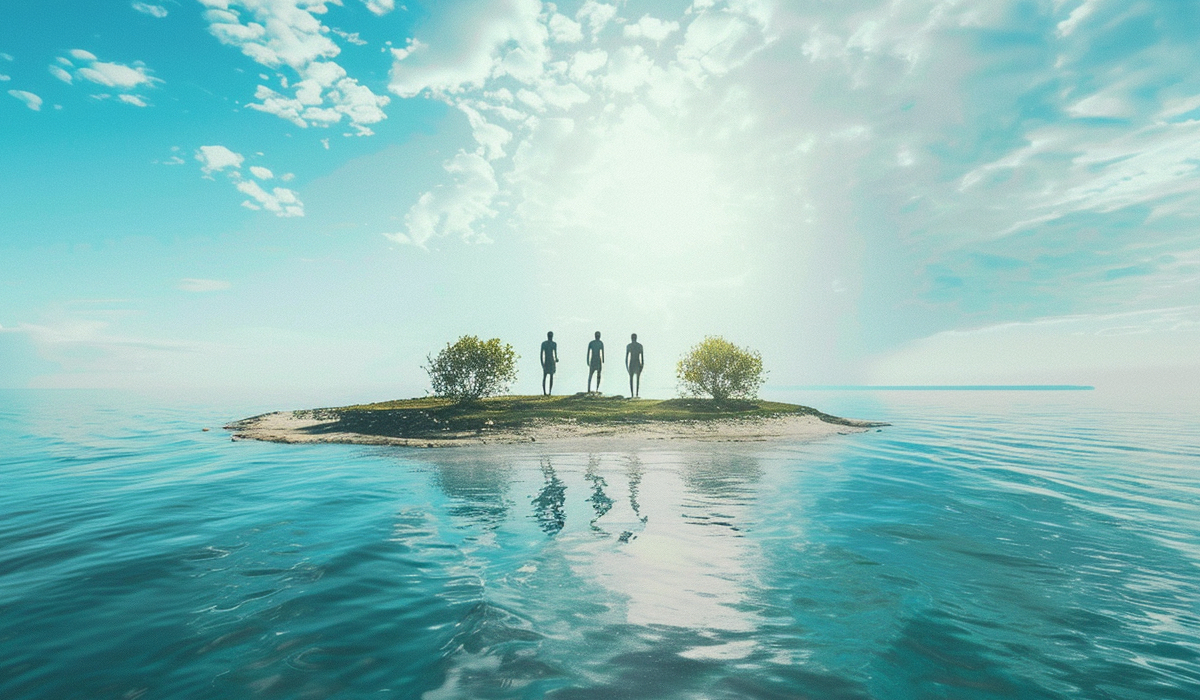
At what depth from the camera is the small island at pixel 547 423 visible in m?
21.4

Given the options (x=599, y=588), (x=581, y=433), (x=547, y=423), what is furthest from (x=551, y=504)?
(x=547, y=423)

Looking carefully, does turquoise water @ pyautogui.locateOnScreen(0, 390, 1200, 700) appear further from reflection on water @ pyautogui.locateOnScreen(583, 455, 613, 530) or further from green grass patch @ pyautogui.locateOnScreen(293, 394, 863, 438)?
green grass patch @ pyautogui.locateOnScreen(293, 394, 863, 438)

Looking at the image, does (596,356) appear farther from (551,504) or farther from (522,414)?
(551,504)

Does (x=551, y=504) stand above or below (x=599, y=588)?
above

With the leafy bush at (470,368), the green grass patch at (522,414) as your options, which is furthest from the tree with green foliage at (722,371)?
the leafy bush at (470,368)

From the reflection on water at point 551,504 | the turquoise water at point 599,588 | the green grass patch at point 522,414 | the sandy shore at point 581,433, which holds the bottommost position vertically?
the turquoise water at point 599,588

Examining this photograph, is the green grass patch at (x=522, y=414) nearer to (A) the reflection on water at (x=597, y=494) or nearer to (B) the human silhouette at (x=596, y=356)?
(B) the human silhouette at (x=596, y=356)

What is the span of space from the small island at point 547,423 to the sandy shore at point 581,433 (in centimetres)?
4

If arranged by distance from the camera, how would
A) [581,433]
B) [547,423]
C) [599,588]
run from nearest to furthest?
1. [599,588]
2. [581,433]
3. [547,423]

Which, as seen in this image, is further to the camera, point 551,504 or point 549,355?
point 549,355

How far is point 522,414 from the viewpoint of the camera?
24.8 metres

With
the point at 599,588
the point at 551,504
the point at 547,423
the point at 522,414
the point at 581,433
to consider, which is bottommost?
the point at 599,588

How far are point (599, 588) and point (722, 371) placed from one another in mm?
26341

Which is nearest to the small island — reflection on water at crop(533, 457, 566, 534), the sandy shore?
the sandy shore
